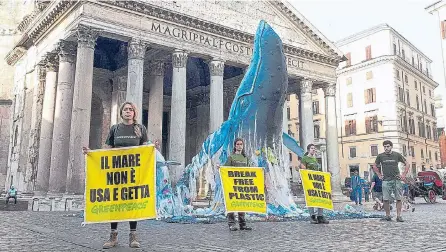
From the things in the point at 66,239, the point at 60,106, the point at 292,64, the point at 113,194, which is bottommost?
the point at 66,239

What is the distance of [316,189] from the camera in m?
8.93

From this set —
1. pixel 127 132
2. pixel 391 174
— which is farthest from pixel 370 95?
pixel 127 132

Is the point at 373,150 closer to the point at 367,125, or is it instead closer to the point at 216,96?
the point at 367,125

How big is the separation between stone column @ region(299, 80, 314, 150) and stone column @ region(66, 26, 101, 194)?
1278 cm

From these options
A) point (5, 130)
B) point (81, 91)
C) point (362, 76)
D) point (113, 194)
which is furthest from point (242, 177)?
point (362, 76)

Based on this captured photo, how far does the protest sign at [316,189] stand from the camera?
8727 millimetres

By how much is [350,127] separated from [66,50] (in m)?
29.8

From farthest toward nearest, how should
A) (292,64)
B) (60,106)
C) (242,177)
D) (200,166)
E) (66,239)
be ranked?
(292,64)
(60,106)
(200,166)
(242,177)
(66,239)

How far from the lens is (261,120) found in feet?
33.7

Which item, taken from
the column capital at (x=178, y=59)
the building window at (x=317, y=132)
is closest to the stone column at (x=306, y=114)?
the column capital at (x=178, y=59)

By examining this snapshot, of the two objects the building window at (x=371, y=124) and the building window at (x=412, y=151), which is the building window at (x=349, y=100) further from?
the building window at (x=412, y=151)

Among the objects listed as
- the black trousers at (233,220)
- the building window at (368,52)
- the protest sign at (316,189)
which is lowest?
the black trousers at (233,220)

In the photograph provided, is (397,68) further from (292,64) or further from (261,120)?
(261,120)

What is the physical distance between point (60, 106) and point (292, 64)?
1315 cm
